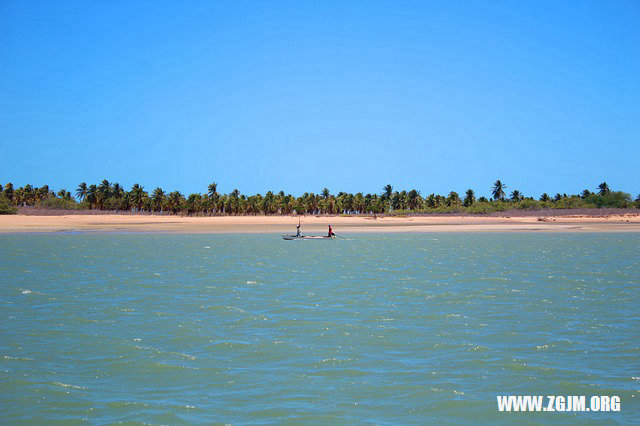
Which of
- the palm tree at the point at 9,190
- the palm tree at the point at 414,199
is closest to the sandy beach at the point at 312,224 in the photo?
the palm tree at the point at 414,199

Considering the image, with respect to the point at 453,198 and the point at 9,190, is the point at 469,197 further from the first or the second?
the point at 9,190

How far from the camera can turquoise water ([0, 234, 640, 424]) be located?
30.2ft

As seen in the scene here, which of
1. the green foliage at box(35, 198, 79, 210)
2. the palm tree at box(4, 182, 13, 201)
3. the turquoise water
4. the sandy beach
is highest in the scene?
the palm tree at box(4, 182, 13, 201)

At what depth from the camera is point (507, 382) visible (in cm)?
1034

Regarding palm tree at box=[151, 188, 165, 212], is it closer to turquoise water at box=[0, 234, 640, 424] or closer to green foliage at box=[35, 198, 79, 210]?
green foliage at box=[35, 198, 79, 210]

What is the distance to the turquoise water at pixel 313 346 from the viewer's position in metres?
9.21

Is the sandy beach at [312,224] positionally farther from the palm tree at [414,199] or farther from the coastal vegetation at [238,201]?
the palm tree at [414,199]

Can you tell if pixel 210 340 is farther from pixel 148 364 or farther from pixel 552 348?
pixel 552 348

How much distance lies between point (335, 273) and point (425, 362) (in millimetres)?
17283

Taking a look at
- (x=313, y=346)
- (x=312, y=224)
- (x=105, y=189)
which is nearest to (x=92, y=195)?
(x=105, y=189)

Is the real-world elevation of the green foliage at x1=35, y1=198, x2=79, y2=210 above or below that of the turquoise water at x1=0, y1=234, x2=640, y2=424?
above

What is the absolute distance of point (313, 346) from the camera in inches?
513

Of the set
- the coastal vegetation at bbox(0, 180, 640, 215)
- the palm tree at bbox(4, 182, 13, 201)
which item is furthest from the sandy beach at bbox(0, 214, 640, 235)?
the palm tree at bbox(4, 182, 13, 201)

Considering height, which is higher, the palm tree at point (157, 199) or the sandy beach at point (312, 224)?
the palm tree at point (157, 199)
